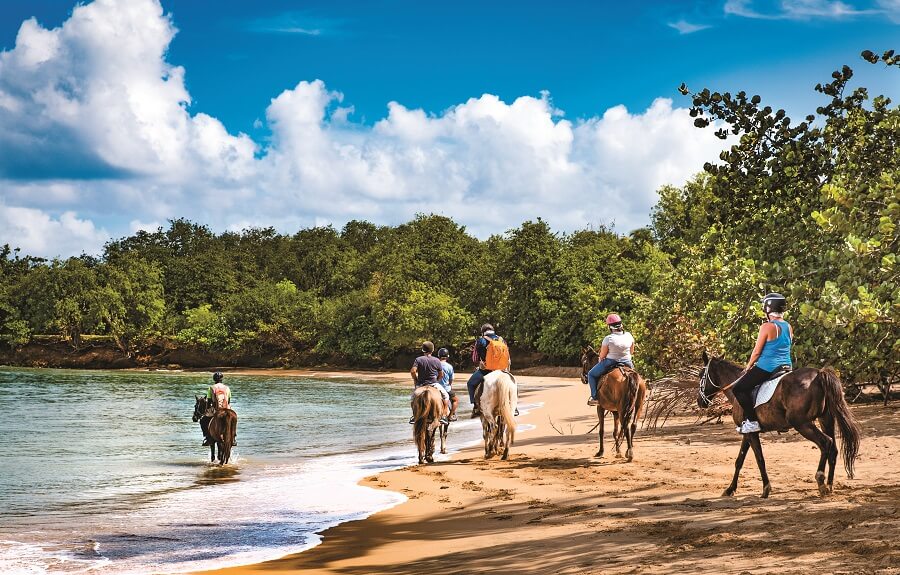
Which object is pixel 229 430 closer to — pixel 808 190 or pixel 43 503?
pixel 43 503

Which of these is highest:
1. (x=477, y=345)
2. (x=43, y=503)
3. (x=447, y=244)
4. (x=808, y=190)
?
(x=447, y=244)

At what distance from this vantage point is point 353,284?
94250 millimetres

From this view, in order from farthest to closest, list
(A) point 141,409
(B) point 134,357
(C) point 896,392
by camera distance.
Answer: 1. (B) point 134,357
2. (A) point 141,409
3. (C) point 896,392

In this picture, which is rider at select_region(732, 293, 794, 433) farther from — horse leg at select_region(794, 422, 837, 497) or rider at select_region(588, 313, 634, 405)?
rider at select_region(588, 313, 634, 405)

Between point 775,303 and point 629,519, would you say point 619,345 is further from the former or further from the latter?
point 629,519

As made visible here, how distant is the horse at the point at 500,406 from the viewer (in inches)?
662

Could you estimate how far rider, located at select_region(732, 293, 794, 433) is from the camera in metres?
10.7

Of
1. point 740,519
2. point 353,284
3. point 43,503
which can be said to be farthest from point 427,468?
point 353,284

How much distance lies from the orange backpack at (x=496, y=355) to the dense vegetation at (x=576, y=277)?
4.27 meters

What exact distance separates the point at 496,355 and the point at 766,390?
684 centimetres

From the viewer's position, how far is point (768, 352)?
10773mm

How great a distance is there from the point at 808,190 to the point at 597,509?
21.6ft

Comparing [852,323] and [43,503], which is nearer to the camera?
[852,323]

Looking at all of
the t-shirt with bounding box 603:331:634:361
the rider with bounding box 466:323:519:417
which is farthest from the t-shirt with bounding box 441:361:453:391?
the t-shirt with bounding box 603:331:634:361
